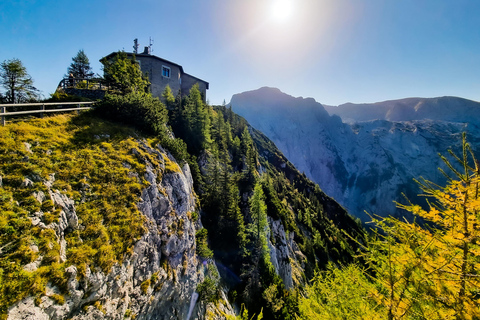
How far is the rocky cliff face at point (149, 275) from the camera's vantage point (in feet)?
26.3

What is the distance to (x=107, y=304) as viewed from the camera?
364 inches

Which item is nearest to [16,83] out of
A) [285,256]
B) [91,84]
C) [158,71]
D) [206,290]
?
[91,84]

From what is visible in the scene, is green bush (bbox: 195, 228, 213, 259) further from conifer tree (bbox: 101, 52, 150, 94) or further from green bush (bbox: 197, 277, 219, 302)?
conifer tree (bbox: 101, 52, 150, 94)

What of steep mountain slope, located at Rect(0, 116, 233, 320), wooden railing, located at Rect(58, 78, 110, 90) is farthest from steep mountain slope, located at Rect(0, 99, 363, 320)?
wooden railing, located at Rect(58, 78, 110, 90)

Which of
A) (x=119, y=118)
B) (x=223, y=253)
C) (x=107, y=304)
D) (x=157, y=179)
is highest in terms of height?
(x=119, y=118)

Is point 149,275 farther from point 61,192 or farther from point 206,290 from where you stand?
point 61,192

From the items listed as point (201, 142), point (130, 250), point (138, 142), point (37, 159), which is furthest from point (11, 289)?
point (201, 142)

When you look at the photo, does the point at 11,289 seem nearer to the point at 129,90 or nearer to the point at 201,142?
the point at 129,90

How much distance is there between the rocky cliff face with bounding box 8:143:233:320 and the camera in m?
8.01

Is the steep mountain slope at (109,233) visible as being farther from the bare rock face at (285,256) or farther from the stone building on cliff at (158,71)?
the stone building on cliff at (158,71)

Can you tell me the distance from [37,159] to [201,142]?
25.1 meters

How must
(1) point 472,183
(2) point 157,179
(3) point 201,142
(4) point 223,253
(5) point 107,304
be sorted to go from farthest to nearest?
(3) point 201,142 < (4) point 223,253 < (2) point 157,179 < (5) point 107,304 < (1) point 472,183

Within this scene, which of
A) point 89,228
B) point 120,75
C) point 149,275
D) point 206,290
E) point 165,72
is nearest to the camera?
point 89,228

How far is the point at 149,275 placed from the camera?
1216cm
